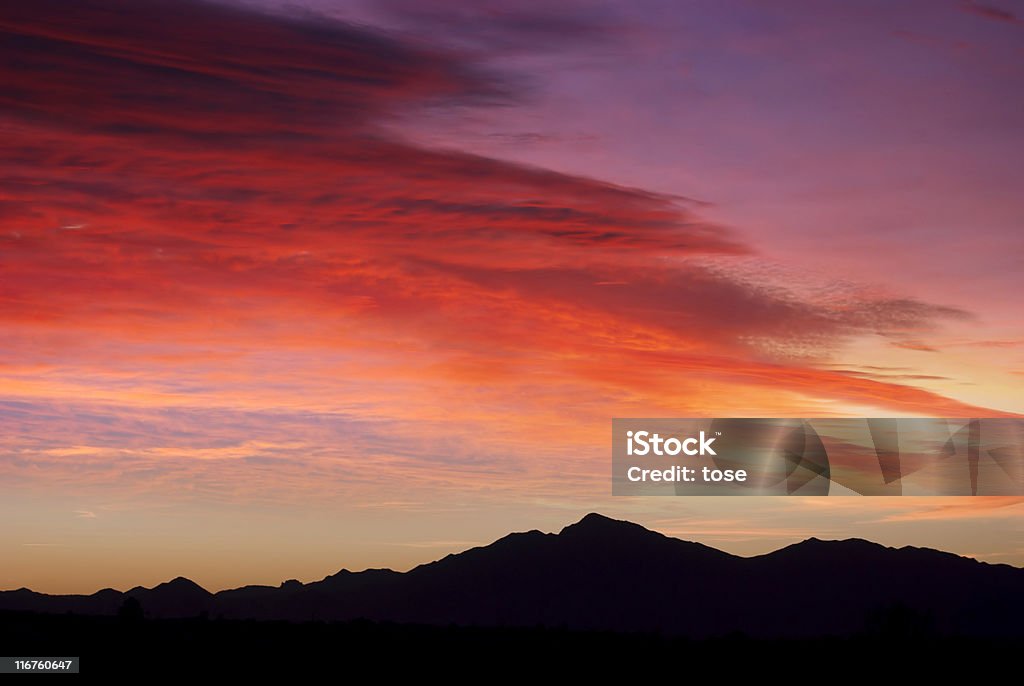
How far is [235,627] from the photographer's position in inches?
3091

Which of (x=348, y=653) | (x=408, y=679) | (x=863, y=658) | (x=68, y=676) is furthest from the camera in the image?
(x=863, y=658)

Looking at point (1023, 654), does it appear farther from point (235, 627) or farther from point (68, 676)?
point (68, 676)

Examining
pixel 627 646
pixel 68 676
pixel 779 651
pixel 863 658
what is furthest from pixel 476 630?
pixel 68 676

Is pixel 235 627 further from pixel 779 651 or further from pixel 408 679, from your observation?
pixel 779 651

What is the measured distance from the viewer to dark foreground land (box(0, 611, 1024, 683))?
198 ft

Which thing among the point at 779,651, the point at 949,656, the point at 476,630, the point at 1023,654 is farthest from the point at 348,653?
the point at 1023,654

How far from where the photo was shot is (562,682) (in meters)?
58.6

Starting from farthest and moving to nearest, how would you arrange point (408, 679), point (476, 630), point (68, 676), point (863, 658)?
point (476, 630) < point (863, 658) < point (408, 679) < point (68, 676)

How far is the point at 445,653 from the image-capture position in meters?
67.4

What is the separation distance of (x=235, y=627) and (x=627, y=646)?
26.7m

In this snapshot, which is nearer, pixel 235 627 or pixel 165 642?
pixel 165 642

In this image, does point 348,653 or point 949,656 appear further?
point 949,656

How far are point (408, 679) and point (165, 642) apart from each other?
682 inches

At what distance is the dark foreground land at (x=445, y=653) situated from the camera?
6041cm
